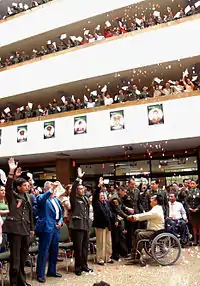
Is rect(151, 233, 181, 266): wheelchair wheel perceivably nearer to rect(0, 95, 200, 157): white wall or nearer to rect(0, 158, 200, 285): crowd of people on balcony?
rect(0, 158, 200, 285): crowd of people on balcony

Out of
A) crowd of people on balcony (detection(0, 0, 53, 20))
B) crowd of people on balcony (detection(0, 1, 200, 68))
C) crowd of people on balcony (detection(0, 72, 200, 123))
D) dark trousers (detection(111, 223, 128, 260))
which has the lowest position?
dark trousers (detection(111, 223, 128, 260))

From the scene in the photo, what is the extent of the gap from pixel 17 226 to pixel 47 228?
2.33 feet

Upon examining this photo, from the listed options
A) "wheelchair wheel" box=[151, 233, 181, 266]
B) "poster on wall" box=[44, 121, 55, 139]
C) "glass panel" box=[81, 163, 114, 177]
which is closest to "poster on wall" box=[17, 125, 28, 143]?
"poster on wall" box=[44, 121, 55, 139]

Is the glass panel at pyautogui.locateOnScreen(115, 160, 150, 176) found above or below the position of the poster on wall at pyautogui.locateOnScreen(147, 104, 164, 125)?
below

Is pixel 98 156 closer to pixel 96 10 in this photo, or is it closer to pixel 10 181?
pixel 96 10

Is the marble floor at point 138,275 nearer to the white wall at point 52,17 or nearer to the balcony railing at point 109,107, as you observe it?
the balcony railing at point 109,107

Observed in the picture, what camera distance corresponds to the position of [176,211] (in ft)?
25.3

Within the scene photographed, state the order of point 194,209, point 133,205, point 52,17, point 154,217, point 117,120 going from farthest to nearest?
point 52,17 < point 117,120 < point 194,209 < point 133,205 < point 154,217

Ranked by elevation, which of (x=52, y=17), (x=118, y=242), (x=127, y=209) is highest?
(x=52, y=17)

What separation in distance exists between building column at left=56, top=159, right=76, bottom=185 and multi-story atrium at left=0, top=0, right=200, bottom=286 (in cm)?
5

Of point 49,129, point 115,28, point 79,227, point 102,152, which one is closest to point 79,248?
point 79,227

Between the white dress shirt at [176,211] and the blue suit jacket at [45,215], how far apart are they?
12.4ft

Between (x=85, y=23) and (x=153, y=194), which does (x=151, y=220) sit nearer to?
(x=153, y=194)

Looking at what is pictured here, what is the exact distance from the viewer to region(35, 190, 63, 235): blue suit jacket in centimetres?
475
